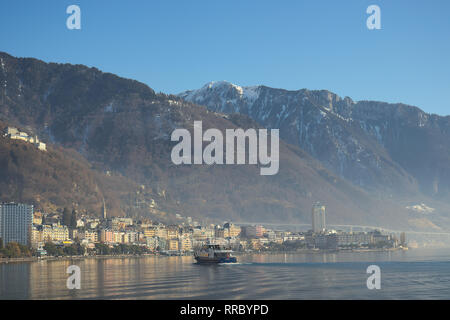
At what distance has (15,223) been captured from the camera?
183125mm

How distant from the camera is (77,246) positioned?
180500mm

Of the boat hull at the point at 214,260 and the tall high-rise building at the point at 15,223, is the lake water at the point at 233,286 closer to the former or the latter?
the boat hull at the point at 214,260

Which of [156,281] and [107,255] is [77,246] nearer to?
[107,255]

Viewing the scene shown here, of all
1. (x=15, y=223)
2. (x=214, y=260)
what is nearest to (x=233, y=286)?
(x=214, y=260)

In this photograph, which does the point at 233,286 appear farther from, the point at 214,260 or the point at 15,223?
the point at 15,223

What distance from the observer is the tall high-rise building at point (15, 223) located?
590ft

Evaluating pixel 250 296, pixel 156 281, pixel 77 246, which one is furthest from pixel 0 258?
pixel 250 296

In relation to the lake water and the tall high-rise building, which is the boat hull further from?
the tall high-rise building

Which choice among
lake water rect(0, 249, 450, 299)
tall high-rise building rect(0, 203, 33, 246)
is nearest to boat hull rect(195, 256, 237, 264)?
lake water rect(0, 249, 450, 299)

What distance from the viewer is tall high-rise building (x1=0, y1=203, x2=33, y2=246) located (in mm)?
179875

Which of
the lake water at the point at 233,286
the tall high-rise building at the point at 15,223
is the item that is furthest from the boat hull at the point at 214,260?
the tall high-rise building at the point at 15,223
